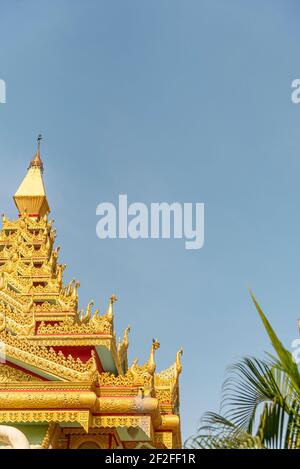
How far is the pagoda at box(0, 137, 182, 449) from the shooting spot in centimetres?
1591

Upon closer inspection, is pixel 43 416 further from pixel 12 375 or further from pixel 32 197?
pixel 32 197

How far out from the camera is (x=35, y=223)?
2903cm

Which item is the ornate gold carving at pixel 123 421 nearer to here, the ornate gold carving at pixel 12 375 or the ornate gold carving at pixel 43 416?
the ornate gold carving at pixel 43 416

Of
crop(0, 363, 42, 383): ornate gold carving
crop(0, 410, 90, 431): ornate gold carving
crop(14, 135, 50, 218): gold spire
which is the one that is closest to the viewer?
crop(0, 410, 90, 431): ornate gold carving

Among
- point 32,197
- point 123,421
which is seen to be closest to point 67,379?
point 123,421

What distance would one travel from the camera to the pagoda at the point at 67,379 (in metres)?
15.9

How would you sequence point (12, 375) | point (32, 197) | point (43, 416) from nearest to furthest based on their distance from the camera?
point (43, 416) → point (12, 375) → point (32, 197)

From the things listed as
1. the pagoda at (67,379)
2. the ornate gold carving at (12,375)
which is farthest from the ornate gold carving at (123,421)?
the ornate gold carving at (12,375)

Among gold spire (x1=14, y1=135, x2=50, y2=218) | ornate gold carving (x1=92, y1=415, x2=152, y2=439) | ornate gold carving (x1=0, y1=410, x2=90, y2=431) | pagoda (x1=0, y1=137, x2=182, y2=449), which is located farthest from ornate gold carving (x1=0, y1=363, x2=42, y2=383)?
gold spire (x1=14, y1=135, x2=50, y2=218)

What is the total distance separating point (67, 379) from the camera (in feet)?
53.3

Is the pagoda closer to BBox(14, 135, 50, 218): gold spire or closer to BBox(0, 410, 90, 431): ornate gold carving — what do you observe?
BBox(0, 410, 90, 431): ornate gold carving

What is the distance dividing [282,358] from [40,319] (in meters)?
16.8
